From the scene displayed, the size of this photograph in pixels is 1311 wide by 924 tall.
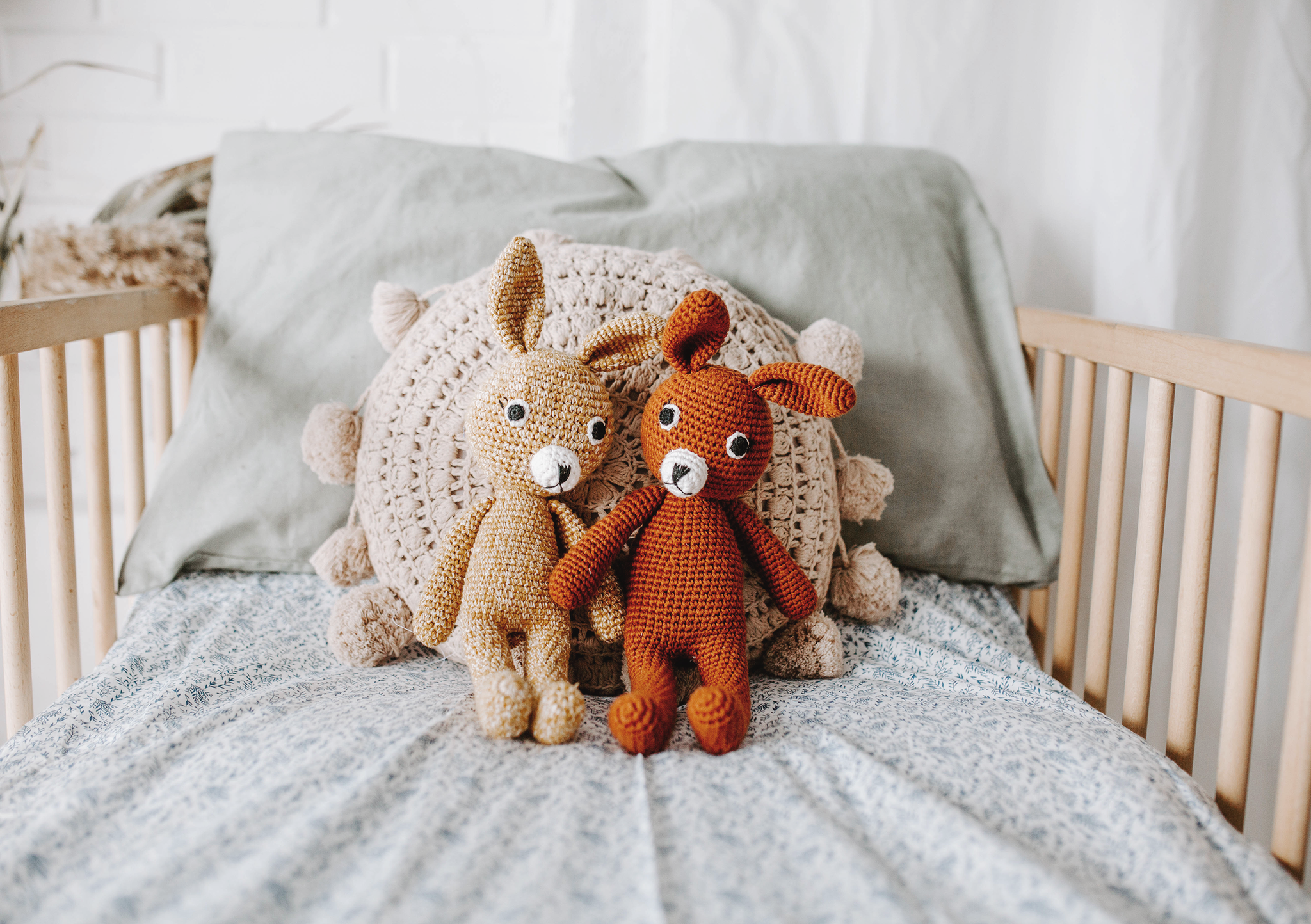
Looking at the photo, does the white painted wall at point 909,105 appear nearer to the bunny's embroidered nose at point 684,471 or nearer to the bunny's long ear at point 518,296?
the bunny's long ear at point 518,296

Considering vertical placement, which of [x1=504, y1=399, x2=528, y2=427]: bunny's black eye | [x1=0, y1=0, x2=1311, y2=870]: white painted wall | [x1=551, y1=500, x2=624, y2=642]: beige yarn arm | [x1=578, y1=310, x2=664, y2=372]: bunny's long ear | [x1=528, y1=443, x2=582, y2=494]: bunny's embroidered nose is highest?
[x1=0, y1=0, x2=1311, y2=870]: white painted wall

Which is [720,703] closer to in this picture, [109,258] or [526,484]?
[526,484]

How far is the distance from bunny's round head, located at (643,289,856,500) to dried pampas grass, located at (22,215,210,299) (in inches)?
24.3

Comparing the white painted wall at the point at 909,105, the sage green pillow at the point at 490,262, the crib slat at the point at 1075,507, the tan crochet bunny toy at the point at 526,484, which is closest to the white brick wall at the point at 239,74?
the white painted wall at the point at 909,105

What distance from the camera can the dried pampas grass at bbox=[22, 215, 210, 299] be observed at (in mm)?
917

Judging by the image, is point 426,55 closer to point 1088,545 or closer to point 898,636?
point 898,636

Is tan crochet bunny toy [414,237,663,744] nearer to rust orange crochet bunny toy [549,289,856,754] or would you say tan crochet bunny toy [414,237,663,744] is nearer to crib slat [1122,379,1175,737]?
rust orange crochet bunny toy [549,289,856,754]

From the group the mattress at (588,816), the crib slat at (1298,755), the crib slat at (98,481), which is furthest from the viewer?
the crib slat at (98,481)

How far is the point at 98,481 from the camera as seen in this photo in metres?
0.91

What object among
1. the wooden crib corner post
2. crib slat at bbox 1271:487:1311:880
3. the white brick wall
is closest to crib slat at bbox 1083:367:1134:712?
the wooden crib corner post

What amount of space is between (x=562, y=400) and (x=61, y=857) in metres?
0.40

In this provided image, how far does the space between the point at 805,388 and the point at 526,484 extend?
8.8 inches

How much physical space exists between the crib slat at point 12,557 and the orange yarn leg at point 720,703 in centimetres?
56

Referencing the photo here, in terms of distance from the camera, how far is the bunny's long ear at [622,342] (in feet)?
2.18
